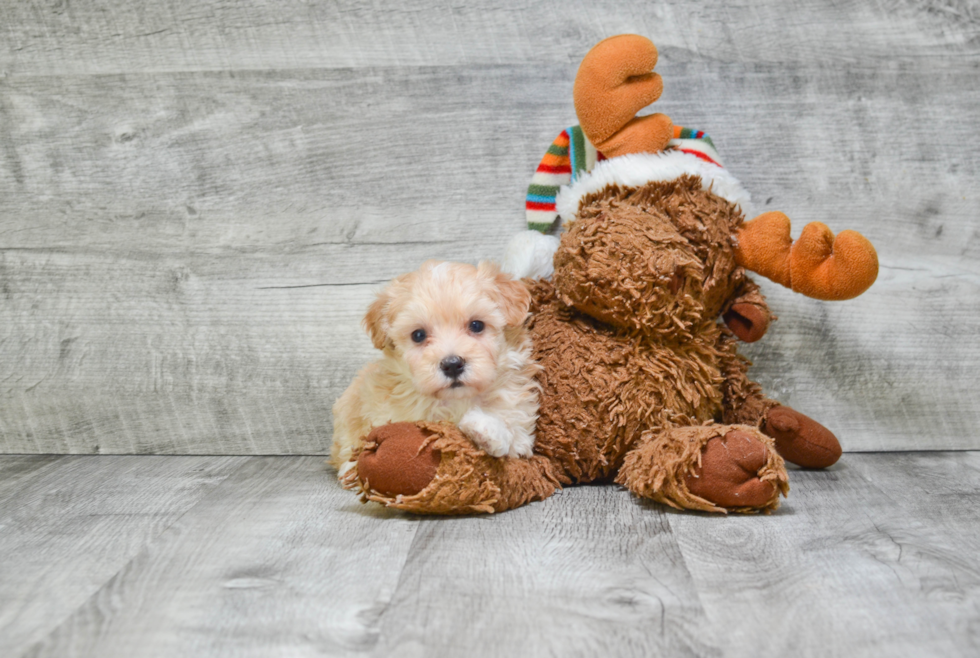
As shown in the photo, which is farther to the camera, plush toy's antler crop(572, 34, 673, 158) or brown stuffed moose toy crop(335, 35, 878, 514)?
plush toy's antler crop(572, 34, 673, 158)

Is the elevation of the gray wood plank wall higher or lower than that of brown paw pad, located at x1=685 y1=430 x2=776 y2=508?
higher

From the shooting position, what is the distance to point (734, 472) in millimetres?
1149

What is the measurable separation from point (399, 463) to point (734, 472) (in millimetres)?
497

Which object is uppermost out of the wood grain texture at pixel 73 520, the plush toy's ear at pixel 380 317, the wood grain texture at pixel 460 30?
the wood grain texture at pixel 460 30

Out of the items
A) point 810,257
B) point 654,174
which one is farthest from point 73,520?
point 810,257

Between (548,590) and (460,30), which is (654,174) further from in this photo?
(548,590)

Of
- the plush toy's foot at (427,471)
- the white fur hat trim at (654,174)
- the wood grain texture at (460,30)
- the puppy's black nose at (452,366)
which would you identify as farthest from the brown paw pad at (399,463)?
the wood grain texture at (460,30)

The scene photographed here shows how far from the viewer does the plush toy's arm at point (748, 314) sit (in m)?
1.36

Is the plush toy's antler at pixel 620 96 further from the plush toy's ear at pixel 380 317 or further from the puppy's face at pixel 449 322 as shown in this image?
the plush toy's ear at pixel 380 317

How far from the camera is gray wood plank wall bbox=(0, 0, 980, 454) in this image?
1595 millimetres

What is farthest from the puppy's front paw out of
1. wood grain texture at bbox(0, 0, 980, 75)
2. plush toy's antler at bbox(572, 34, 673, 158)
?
wood grain texture at bbox(0, 0, 980, 75)

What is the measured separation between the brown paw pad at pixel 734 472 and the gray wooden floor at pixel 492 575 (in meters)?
0.04

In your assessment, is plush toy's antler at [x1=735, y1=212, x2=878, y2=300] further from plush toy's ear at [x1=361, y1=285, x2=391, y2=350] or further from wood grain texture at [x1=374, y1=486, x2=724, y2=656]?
plush toy's ear at [x1=361, y1=285, x2=391, y2=350]

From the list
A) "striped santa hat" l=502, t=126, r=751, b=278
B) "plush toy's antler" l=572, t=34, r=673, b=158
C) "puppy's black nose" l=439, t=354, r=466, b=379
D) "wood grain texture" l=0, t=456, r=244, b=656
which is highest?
"plush toy's antler" l=572, t=34, r=673, b=158
